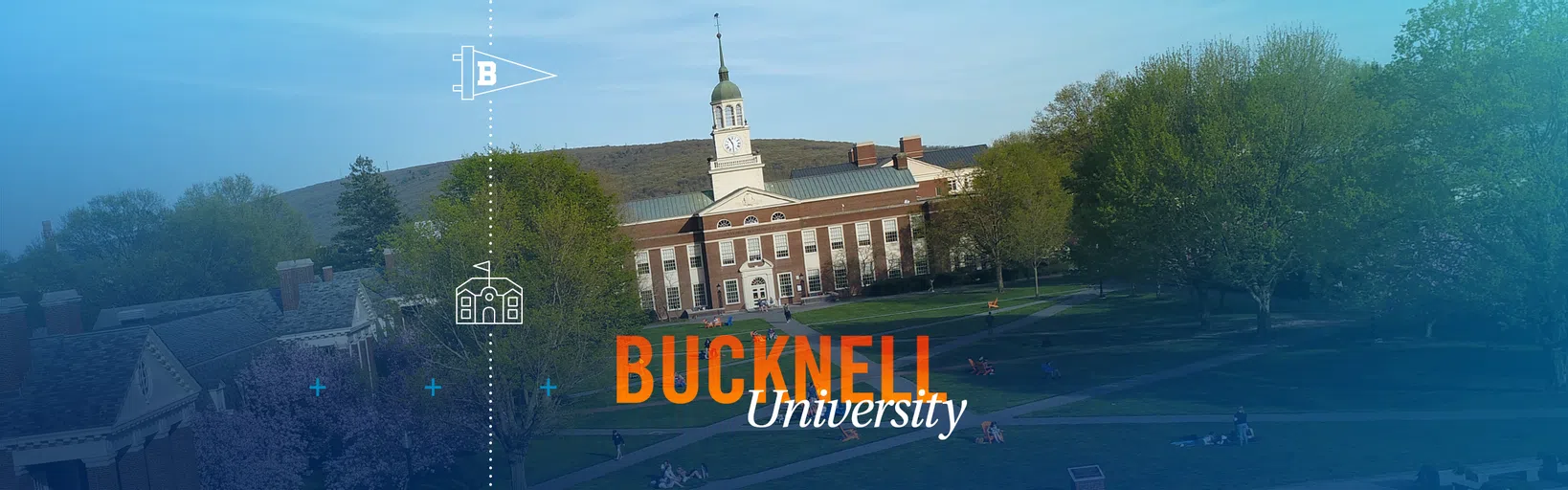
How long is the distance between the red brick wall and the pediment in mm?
48312

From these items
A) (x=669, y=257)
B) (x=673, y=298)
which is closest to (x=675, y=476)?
(x=673, y=298)

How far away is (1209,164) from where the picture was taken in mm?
34312

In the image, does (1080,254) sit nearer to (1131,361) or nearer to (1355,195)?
(1131,361)

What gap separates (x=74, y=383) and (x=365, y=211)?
49.5 metres

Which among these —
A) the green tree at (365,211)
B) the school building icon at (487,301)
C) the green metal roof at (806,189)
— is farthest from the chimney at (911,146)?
the school building icon at (487,301)

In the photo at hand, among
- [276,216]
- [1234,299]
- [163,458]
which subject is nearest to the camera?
[163,458]

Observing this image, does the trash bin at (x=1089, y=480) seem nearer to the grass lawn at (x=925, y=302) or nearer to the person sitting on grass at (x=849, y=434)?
the person sitting on grass at (x=849, y=434)

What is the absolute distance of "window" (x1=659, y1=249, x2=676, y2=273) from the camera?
225 feet

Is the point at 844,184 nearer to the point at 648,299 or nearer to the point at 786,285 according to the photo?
the point at 786,285

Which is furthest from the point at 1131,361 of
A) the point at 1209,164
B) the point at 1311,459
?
the point at 1311,459

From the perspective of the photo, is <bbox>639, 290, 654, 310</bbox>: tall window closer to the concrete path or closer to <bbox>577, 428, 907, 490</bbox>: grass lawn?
the concrete path

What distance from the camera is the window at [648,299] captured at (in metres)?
66.7

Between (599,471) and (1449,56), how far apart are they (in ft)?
78.9

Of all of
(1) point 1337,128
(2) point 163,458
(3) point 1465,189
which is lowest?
(2) point 163,458
